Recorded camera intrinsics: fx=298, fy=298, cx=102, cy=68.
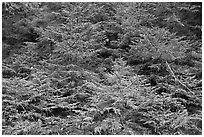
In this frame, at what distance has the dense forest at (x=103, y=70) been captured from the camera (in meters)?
4.53

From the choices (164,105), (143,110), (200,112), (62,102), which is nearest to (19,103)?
(62,102)

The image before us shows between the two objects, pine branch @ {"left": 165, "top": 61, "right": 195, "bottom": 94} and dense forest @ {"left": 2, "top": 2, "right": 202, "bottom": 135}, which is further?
pine branch @ {"left": 165, "top": 61, "right": 195, "bottom": 94}

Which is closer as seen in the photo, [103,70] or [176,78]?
[176,78]

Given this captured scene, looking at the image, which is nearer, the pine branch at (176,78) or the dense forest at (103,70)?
the dense forest at (103,70)

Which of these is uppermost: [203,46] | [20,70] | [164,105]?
[203,46]

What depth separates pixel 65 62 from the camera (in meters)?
5.71

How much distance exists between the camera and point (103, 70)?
571cm

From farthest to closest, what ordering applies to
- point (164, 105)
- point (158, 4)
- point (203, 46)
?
point (158, 4)
point (203, 46)
point (164, 105)

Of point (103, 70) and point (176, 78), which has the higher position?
point (103, 70)

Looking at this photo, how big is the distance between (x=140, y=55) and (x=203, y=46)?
3.87 ft

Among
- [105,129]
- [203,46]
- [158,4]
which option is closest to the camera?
[105,129]

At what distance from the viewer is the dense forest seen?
453 cm

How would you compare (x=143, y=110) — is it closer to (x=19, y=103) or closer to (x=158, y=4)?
(x=19, y=103)

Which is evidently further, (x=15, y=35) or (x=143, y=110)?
(x=15, y=35)
